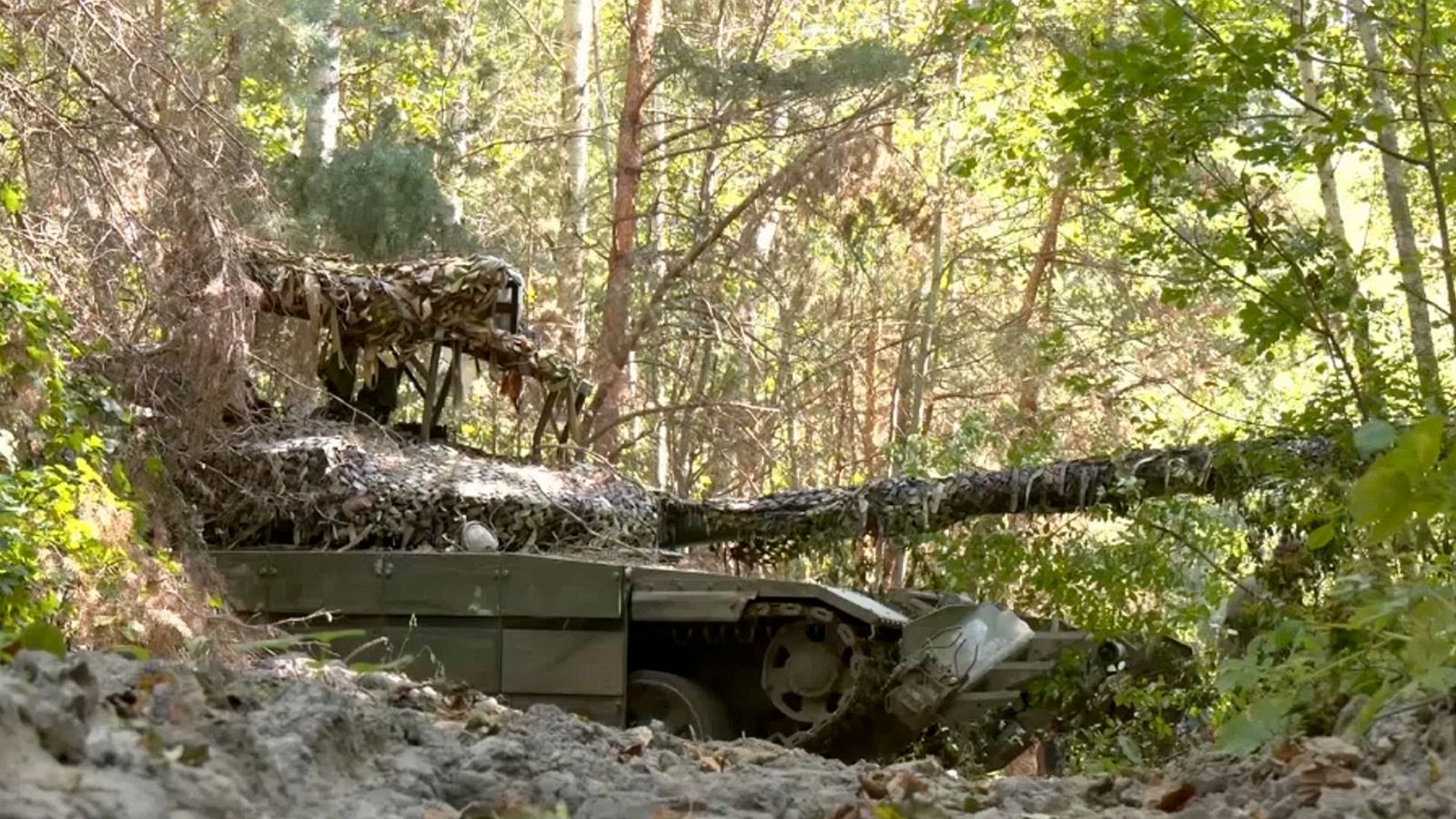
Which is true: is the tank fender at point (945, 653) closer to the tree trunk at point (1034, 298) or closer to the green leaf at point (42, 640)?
the green leaf at point (42, 640)

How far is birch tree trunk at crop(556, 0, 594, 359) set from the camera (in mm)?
19750

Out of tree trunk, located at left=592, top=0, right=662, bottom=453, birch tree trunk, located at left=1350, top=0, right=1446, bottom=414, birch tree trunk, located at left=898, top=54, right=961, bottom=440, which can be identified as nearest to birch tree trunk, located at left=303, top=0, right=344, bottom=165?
tree trunk, located at left=592, top=0, right=662, bottom=453

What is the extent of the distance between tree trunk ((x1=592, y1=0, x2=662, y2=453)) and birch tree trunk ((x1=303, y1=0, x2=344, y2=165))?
3.05 m

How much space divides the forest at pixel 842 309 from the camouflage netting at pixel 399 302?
29mm

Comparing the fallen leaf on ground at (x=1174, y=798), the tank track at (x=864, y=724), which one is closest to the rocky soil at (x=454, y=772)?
the fallen leaf on ground at (x=1174, y=798)

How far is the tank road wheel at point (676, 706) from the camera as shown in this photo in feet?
34.9

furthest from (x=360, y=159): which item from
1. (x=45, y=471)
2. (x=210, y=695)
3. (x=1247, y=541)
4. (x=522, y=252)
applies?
(x=210, y=695)

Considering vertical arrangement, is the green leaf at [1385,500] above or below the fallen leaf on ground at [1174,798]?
above

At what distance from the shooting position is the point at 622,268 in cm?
1812

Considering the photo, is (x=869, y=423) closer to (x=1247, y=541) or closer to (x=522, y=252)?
(x=522, y=252)

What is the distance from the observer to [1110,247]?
2308 centimetres

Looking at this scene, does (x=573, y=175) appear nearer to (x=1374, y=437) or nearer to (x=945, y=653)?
(x=945, y=653)

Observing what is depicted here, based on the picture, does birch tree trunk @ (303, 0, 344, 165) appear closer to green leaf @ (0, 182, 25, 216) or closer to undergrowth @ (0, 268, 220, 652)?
undergrowth @ (0, 268, 220, 652)

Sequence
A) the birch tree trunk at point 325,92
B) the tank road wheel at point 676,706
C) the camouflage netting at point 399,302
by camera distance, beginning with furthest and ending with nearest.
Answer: the birch tree trunk at point 325,92
the camouflage netting at point 399,302
the tank road wheel at point 676,706
